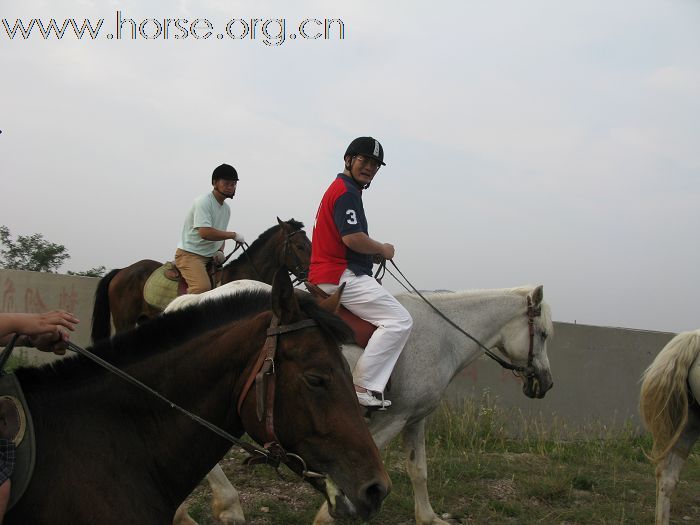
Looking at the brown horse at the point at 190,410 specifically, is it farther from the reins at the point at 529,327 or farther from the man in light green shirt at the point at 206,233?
the man in light green shirt at the point at 206,233

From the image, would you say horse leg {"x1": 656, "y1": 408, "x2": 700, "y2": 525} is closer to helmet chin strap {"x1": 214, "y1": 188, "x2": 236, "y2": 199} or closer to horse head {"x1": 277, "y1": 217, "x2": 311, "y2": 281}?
horse head {"x1": 277, "y1": 217, "x2": 311, "y2": 281}

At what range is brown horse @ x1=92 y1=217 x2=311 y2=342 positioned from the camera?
8.54 metres

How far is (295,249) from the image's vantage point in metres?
8.56

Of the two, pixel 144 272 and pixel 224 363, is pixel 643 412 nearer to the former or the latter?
pixel 224 363

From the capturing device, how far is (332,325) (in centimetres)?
284

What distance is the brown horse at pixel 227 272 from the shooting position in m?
8.54

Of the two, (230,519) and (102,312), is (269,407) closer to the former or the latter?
(230,519)

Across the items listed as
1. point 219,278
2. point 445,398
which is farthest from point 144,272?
point 445,398

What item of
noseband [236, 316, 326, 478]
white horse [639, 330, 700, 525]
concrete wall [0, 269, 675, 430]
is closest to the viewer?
noseband [236, 316, 326, 478]

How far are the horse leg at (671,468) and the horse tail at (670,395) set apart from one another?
6 centimetres

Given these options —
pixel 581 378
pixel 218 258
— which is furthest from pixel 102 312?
pixel 581 378

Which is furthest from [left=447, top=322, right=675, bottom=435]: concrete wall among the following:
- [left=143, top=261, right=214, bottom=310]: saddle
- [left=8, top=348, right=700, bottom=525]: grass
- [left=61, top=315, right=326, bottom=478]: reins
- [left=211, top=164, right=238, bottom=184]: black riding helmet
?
[left=61, top=315, right=326, bottom=478]: reins

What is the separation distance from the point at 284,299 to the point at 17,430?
1.12 m

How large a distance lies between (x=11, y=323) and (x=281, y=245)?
6.07 meters
